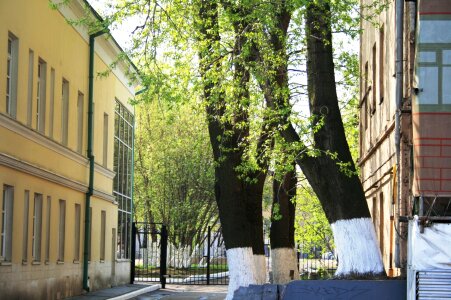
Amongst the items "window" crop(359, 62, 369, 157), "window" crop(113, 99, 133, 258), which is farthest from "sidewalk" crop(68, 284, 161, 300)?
"window" crop(359, 62, 369, 157)

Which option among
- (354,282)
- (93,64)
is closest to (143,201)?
(93,64)

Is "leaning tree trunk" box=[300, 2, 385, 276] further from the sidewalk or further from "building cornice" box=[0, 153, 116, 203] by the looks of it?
the sidewalk

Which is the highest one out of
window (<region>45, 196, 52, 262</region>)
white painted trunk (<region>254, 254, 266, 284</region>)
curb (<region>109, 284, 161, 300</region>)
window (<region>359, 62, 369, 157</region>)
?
window (<region>359, 62, 369, 157</region>)

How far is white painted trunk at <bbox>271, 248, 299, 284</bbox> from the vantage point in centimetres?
2664

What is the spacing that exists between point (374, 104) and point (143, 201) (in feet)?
124

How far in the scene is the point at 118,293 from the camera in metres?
32.9

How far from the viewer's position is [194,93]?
1970cm

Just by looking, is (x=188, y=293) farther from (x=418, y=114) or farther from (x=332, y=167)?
(x=418, y=114)

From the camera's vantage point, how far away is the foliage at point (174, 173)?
57.3m

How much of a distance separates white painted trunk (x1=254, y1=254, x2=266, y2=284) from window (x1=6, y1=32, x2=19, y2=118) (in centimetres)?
643

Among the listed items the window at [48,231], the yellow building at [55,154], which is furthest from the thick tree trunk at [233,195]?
the window at [48,231]

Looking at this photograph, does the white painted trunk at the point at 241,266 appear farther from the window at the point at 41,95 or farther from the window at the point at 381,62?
the window at the point at 41,95

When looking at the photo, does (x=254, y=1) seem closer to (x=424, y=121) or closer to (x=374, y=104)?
(x=424, y=121)

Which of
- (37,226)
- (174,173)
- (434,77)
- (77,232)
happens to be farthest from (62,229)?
(174,173)
